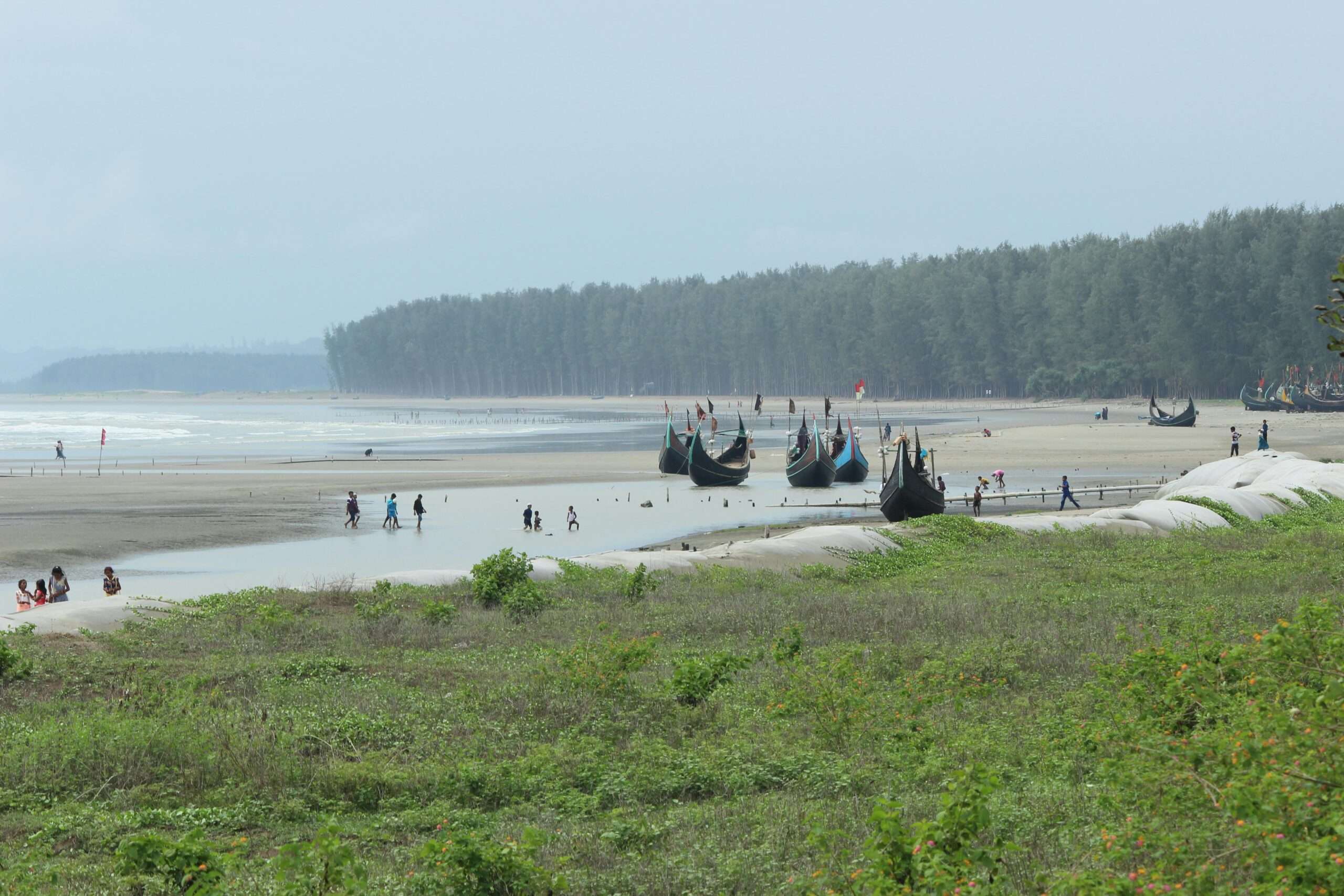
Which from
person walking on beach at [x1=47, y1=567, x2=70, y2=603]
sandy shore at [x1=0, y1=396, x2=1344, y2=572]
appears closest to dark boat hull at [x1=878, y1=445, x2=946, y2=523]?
sandy shore at [x1=0, y1=396, x2=1344, y2=572]

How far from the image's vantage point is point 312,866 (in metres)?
6.89

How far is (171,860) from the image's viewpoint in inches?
287

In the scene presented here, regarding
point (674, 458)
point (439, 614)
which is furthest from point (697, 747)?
point (674, 458)

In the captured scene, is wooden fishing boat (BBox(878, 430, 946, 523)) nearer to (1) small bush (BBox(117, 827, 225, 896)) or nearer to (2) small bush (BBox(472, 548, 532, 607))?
(2) small bush (BBox(472, 548, 532, 607))

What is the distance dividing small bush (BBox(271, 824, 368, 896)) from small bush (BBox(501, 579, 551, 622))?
10.7m

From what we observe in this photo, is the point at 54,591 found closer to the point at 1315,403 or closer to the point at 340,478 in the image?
the point at 340,478

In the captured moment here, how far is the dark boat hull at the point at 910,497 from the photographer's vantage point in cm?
3434

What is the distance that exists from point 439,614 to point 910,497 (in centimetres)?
1959

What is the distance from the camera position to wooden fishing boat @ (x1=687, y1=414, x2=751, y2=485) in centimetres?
4859

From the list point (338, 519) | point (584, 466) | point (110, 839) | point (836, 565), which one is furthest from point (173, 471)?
point (110, 839)

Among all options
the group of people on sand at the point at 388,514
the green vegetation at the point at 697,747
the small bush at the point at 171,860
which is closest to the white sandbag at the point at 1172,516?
the green vegetation at the point at 697,747

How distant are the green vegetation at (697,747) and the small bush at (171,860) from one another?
20 millimetres

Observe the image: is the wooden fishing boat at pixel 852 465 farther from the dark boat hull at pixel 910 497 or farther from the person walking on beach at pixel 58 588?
the person walking on beach at pixel 58 588

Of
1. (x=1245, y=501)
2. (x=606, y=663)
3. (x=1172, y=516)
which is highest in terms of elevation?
(x=606, y=663)
